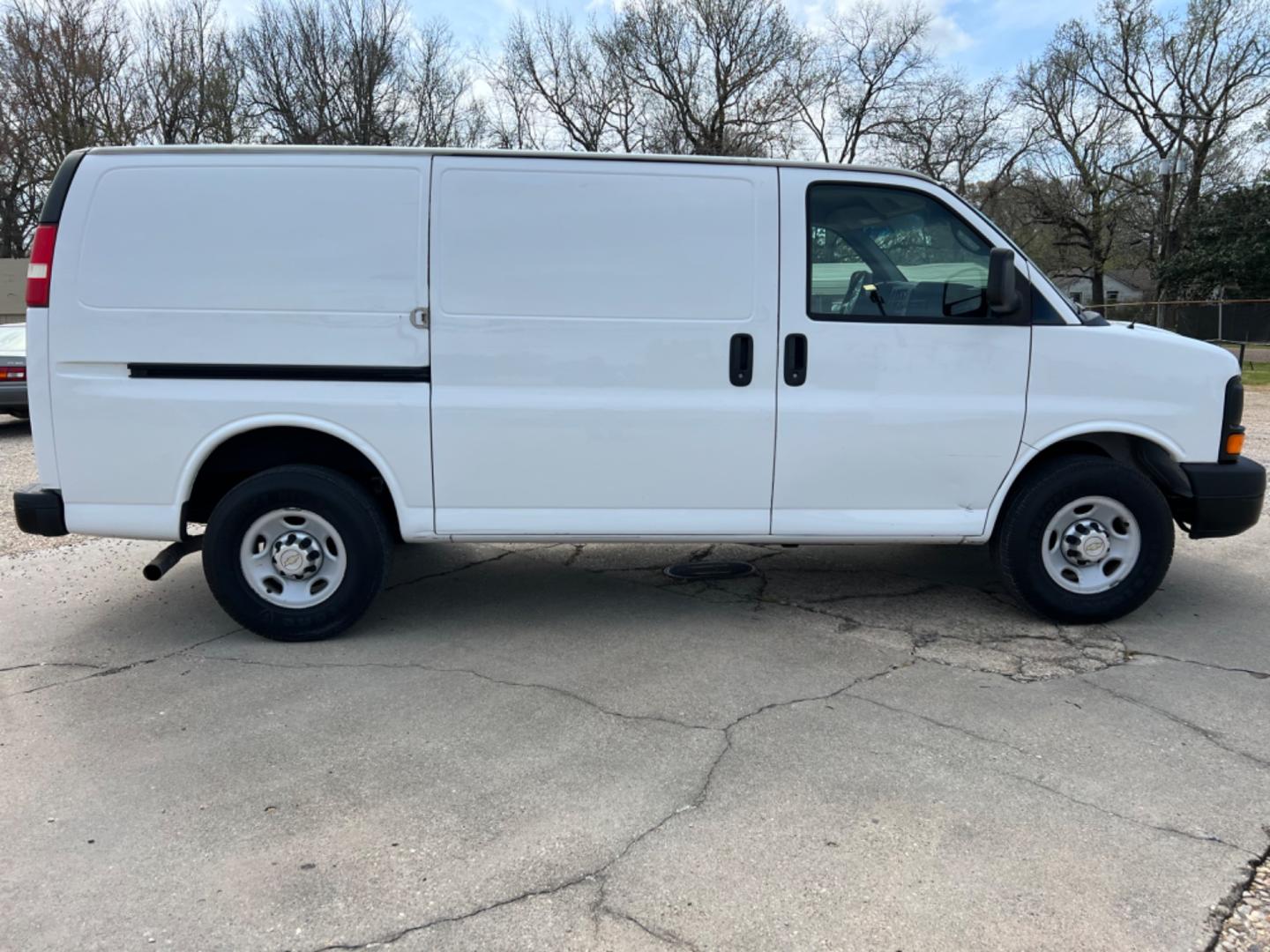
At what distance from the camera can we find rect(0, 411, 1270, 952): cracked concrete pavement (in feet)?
8.05

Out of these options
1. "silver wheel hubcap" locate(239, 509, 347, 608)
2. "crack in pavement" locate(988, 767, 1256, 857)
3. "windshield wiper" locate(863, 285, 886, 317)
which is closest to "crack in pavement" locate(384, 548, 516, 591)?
"silver wheel hubcap" locate(239, 509, 347, 608)

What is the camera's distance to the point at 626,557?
5.91 metres

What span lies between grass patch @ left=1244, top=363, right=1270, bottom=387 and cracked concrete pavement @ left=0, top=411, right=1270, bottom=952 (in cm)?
1618

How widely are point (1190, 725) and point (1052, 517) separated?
1.17 m

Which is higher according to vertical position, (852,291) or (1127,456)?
(852,291)

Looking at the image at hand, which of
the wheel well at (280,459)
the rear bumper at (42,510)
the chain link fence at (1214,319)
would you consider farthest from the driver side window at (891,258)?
the chain link fence at (1214,319)

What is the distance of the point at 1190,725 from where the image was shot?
3.55 metres

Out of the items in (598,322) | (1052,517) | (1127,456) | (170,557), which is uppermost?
(598,322)

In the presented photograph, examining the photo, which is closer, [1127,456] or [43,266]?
[43,266]

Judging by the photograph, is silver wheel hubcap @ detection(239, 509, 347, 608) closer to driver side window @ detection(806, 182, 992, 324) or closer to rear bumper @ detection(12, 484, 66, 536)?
rear bumper @ detection(12, 484, 66, 536)

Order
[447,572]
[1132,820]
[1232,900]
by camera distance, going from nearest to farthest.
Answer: [1232,900], [1132,820], [447,572]

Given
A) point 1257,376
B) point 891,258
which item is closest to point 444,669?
point 891,258

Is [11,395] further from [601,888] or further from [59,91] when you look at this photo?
[59,91]

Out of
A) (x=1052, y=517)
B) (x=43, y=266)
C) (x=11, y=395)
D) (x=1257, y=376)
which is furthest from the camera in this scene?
(x=1257, y=376)
